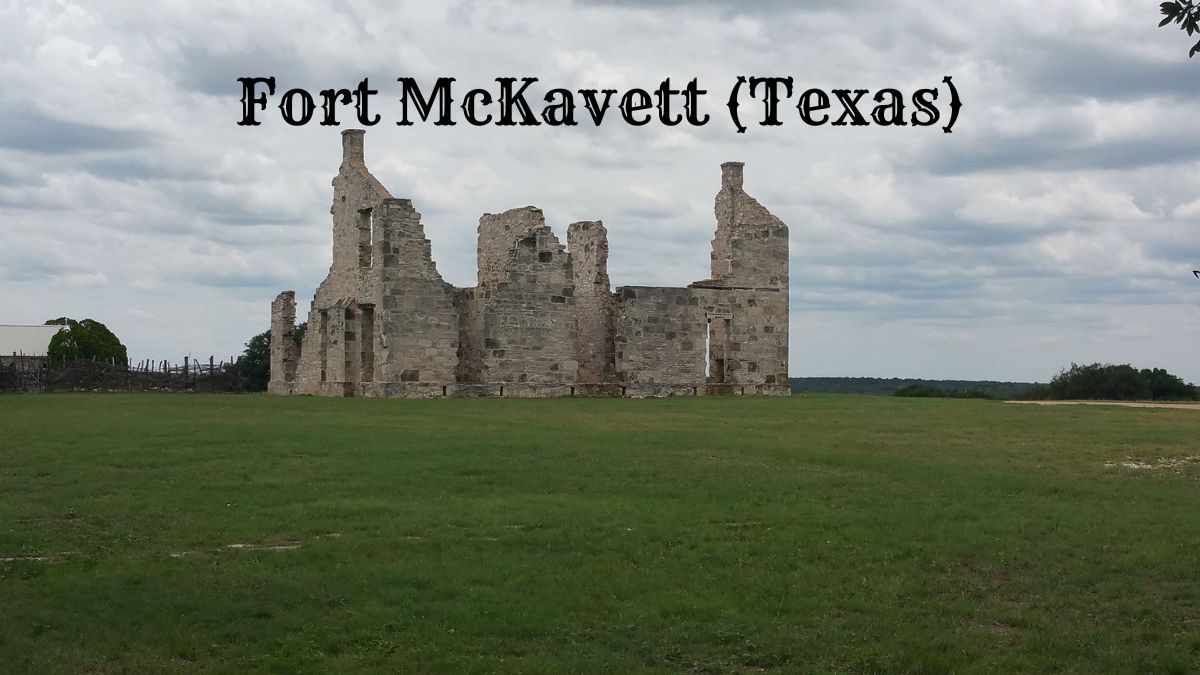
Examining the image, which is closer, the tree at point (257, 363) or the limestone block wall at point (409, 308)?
the limestone block wall at point (409, 308)

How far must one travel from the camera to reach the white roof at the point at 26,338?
77.4 m

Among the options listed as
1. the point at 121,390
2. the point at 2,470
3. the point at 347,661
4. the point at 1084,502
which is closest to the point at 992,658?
the point at 347,661

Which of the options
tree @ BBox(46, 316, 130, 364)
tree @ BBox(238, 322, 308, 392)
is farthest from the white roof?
tree @ BBox(238, 322, 308, 392)

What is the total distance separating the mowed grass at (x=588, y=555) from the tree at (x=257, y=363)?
104 feet

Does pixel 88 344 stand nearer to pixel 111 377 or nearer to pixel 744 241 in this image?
pixel 111 377

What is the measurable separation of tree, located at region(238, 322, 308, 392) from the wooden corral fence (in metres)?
0.40

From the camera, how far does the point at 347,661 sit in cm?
945

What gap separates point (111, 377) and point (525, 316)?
68.2 ft

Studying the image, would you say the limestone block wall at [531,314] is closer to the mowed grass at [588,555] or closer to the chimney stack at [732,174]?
the chimney stack at [732,174]

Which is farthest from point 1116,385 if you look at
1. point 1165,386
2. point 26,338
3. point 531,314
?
point 26,338

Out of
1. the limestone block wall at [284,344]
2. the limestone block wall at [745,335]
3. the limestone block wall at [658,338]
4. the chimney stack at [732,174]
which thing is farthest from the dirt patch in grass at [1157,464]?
the limestone block wall at [284,344]

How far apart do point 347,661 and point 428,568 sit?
259 cm

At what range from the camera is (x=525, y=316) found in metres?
39.4

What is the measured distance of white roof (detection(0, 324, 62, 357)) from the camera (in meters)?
77.4
